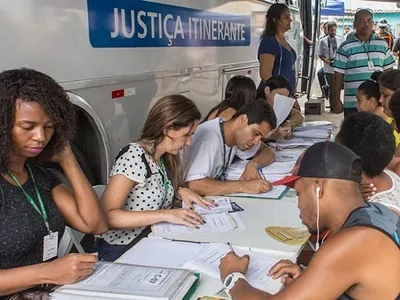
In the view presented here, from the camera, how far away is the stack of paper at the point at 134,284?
1383mm

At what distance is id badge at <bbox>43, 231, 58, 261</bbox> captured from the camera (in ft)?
5.51

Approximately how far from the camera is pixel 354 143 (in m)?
1.90

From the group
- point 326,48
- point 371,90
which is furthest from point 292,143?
point 326,48

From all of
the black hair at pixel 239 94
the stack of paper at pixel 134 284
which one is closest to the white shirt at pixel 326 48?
the black hair at pixel 239 94

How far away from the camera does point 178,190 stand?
2385 mm

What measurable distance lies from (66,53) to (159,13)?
912 mm

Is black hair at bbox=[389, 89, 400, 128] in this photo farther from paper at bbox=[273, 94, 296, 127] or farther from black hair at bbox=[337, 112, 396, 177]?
paper at bbox=[273, 94, 296, 127]

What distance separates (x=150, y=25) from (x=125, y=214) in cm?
143

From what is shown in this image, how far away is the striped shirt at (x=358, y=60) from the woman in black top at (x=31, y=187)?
3714mm

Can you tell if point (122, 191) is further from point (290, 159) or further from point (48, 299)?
point (290, 159)

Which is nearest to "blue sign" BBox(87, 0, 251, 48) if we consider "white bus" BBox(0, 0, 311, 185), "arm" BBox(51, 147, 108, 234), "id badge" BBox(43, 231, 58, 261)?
"white bus" BBox(0, 0, 311, 185)

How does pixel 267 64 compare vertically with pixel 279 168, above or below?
above

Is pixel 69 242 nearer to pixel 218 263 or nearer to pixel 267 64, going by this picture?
pixel 218 263

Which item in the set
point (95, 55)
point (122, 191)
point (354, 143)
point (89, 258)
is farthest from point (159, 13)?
point (89, 258)
